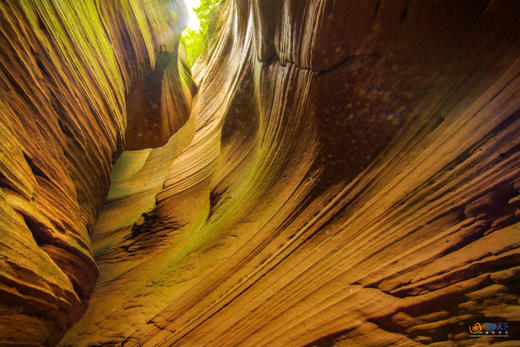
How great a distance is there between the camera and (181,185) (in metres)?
3.89

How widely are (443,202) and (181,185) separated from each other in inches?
138

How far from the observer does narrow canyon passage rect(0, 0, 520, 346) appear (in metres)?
1.17

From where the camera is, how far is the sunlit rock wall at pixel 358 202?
1146 millimetres

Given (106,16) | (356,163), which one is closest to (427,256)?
(356,163)

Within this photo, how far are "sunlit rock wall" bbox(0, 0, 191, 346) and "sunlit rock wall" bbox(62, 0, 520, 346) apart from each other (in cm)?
72

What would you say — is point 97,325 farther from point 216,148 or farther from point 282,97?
point 282,97

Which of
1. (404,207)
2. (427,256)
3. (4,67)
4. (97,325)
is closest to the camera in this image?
(427,256)

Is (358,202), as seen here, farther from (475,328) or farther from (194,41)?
(194,41)

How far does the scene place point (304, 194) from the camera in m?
2.08

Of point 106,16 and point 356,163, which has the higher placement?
point 106,16
